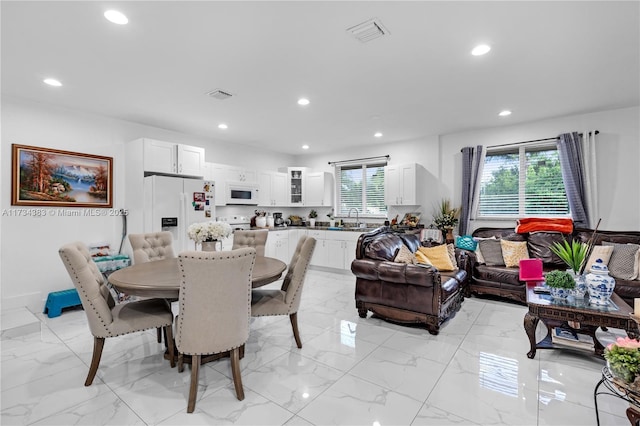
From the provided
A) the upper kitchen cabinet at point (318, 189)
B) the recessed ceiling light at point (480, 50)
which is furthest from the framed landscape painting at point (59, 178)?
the recessed ceiling light at point (480, 50)

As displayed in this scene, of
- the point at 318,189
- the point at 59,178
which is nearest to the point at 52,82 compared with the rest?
the point at 59,178

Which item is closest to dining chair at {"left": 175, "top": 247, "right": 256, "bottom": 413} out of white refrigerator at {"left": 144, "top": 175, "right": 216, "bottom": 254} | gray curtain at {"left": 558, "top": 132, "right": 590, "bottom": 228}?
white refrigerator at {"left": 144, "top": 175, "right": 216, "bottom": 254}

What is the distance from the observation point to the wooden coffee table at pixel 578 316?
226 centimetres

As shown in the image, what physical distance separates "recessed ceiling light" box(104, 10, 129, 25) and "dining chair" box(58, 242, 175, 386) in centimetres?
163

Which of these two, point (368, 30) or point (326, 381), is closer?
point (326, 381)

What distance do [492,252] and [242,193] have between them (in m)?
4.36

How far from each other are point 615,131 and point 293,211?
19.1ft

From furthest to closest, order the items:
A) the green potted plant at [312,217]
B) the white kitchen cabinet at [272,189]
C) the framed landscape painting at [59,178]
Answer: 1. the green potted plant at [312,217]
2. the white kitchen cabinet at [272,189]
3. the framed landscape painting at [59,178]

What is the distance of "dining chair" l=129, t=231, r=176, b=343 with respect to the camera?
313 centimetres

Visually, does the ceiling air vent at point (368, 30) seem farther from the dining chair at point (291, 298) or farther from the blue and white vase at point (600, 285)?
the blue and white vase at point (600, 285)

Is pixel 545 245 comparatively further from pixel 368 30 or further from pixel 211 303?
pixel 211 303

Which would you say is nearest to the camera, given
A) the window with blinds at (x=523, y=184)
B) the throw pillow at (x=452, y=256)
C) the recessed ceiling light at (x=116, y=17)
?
the recessed ceiling light at (x=116, y=17)

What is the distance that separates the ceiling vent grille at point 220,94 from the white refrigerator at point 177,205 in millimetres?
1433

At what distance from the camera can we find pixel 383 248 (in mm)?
3584
